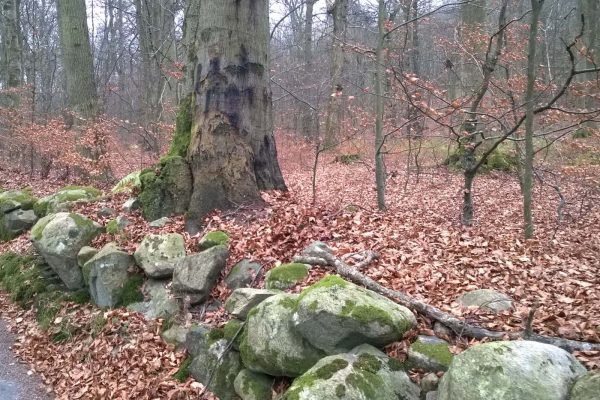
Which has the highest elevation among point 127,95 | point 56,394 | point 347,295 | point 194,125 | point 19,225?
point 127,95

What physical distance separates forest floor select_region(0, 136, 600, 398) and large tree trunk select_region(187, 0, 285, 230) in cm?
35

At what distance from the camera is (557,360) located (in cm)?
283

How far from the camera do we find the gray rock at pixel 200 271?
5.20 metres

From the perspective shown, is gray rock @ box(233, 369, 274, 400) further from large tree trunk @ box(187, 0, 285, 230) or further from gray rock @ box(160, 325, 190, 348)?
large tree trunk @ box(187, 0, 285, 230)

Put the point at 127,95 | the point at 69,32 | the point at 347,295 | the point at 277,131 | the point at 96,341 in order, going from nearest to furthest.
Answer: the point at 347,295 < the point at 96,341 < the point at 69,32 < the point at 277,131 < the point at 127,95

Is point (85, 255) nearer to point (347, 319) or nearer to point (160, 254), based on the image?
point (160, 254)

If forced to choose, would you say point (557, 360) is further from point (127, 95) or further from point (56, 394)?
point (127, 95)

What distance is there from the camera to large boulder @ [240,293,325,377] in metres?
3.74

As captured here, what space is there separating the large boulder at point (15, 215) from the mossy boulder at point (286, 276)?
20.1ft

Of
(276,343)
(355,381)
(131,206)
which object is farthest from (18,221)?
(355,381)

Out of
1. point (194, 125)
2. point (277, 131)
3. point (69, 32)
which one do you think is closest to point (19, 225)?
point (194, 125)

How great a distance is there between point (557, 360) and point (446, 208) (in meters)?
6.10

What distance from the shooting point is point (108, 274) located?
236 inches

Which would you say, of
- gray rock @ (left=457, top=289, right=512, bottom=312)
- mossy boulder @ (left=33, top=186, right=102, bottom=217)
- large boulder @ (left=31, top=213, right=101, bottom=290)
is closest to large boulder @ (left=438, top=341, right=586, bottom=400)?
gray rock @ (left=457, top=289, right=512, bottom=312)
